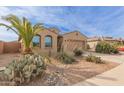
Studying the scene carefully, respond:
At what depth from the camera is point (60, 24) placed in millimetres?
6875

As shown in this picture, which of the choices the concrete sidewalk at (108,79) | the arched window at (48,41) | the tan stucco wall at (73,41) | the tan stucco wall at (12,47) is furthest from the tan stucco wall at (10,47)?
the concrete sidewalk at (108,79)

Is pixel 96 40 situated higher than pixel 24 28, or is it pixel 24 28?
pixel 24 28

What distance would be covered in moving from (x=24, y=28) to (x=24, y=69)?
1.25 metres

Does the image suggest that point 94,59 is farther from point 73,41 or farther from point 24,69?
point 24,69

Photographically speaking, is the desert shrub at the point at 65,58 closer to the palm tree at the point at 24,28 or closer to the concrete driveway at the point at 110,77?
the concrete driveway at the point at 110,77

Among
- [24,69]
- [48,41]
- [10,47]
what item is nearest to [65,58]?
[48,41]

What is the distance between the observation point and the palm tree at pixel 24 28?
262 inches

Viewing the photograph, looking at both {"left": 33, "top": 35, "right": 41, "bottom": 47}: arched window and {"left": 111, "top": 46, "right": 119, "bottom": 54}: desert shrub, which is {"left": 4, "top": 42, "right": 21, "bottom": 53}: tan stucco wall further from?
{"left": 111, "top": 46, "right": 119, "bottom": 54}: desert shrub

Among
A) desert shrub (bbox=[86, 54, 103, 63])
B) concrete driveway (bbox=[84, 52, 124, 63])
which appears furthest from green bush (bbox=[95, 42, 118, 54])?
desert shrub (bbox=[86, 54, 103, 63])

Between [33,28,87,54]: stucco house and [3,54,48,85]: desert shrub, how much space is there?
1.61ft

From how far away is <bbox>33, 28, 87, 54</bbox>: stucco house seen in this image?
693 centimetres

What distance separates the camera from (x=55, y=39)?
7031 mm
